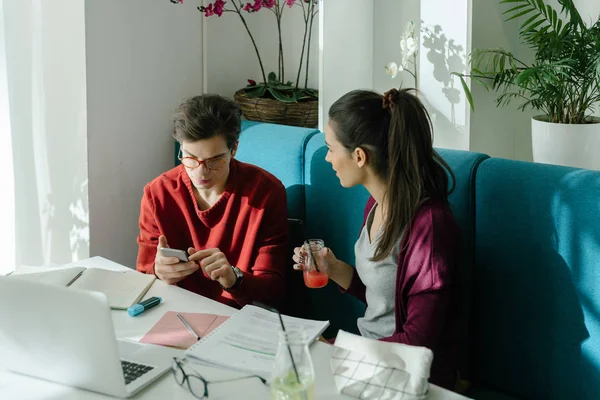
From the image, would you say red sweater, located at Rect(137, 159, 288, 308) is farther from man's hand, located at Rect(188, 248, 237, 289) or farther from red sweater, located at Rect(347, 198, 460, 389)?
red sweater, located at Rect(347, 198, 460, 389)

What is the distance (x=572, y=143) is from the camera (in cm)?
265

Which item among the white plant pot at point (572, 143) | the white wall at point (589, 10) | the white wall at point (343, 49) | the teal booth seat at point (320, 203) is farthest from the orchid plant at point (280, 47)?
the white wall at point (589, 10)

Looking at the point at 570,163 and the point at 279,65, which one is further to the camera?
the point at 279,65

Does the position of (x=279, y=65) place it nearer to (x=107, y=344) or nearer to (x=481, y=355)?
(x=481, y=355)

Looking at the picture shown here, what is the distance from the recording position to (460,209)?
2.08m

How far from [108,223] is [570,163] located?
1.81 m

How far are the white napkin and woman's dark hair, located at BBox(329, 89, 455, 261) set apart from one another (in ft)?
1.69

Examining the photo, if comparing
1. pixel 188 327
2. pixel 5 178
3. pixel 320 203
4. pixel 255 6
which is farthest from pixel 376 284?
pixel 5 178

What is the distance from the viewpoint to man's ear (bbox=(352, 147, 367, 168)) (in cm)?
195

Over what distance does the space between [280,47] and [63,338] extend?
81.0 inches

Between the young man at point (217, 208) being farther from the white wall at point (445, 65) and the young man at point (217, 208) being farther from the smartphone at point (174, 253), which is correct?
the white wall at point (445, 65)

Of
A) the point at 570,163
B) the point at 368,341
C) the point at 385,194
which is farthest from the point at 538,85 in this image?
the point at 368,341

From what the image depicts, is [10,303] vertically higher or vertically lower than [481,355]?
higher

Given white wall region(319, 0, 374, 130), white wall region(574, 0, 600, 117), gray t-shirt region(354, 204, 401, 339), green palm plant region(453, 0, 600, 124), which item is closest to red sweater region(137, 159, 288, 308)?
gray t-shirt region(354, 204, 401, 339)
